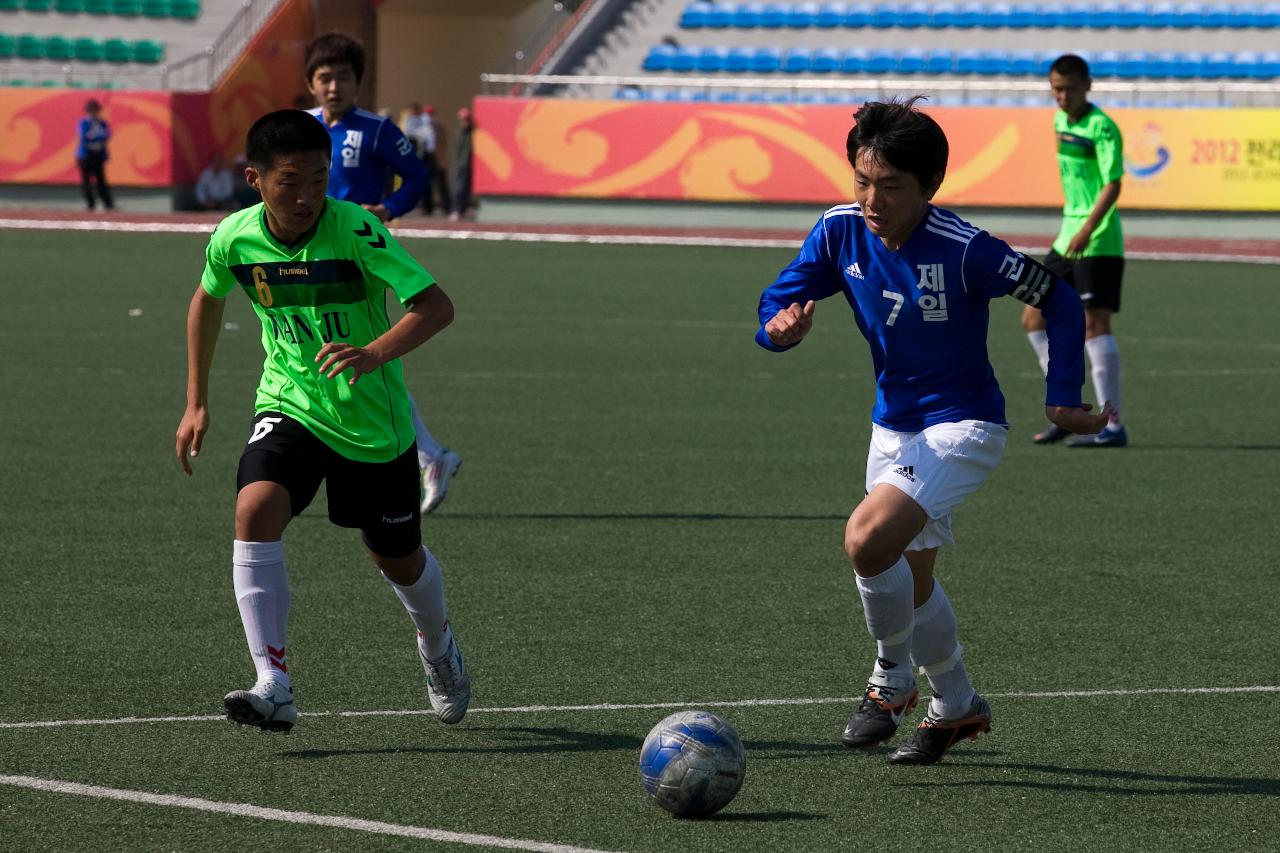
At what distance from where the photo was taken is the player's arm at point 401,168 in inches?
380

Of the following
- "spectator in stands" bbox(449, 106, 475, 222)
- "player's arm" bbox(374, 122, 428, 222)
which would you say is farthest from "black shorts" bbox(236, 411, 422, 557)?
"spectator in stands" bbox(449, 106, 475, 222)

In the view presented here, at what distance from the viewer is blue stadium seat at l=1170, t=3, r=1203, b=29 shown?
3544cm

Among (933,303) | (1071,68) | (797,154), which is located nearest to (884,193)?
(933,303)

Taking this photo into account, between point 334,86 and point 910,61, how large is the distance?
27.9m

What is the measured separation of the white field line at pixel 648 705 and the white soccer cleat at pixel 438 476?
3421mm

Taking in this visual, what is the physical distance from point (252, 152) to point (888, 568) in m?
2.08

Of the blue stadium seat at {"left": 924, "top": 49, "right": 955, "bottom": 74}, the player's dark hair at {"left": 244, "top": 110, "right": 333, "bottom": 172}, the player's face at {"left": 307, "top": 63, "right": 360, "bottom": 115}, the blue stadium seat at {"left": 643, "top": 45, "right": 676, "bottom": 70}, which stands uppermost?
the player's dark hair at {"left": 244, "top": 110, "right": 333, "bottom": 172}

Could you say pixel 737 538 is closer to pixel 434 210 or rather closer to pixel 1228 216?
pixel 1228 216

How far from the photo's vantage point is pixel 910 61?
3609 cm

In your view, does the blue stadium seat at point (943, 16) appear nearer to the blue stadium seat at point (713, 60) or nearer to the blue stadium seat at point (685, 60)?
the blue stadium seat at point (713, 60)

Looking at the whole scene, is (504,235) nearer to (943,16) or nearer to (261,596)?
(943,16)

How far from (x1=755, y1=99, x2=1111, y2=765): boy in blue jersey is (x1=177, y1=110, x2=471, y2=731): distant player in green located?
3.64ft

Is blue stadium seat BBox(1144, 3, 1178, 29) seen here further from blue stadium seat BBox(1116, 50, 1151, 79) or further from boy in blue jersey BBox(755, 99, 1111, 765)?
boy in blue jersey BBox(755, 99, 1111, 765)

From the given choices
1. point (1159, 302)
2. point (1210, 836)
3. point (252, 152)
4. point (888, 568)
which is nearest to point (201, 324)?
point (252, 152)
